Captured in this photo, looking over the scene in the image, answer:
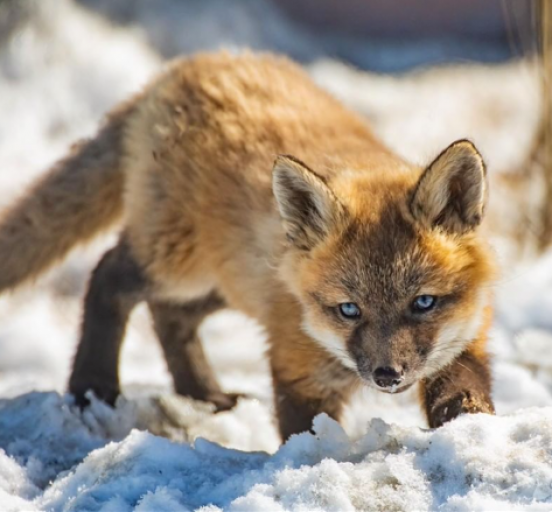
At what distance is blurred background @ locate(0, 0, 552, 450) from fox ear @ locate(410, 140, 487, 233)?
810mm

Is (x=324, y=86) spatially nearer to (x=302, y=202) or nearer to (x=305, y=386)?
(x=302, y=202)

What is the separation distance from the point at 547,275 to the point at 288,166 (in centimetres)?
365

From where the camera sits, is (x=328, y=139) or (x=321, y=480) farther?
(x=328, y=139)

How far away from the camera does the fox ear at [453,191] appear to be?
149 inches

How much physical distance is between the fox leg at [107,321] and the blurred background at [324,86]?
31 centimetres

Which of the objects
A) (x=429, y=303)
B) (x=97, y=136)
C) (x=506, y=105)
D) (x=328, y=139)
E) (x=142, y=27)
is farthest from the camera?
(x=506, y=105)

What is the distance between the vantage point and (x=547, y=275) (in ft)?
22.7

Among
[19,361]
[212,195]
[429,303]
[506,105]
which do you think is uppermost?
[506,105]

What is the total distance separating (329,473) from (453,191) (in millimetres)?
1334

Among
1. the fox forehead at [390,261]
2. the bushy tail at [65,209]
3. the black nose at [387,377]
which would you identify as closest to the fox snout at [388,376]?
the black nose at [387,377]

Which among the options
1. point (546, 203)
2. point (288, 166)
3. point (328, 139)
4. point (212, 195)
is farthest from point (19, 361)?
point (546, 203)

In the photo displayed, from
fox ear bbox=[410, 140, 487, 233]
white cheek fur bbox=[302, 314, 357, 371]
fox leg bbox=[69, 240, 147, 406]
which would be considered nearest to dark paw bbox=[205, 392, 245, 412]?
fox leg bbox=[69, 240, 147, 406]

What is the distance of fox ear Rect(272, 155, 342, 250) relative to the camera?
3.91 metres

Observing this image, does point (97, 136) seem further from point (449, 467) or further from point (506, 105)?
point (506, 105)
